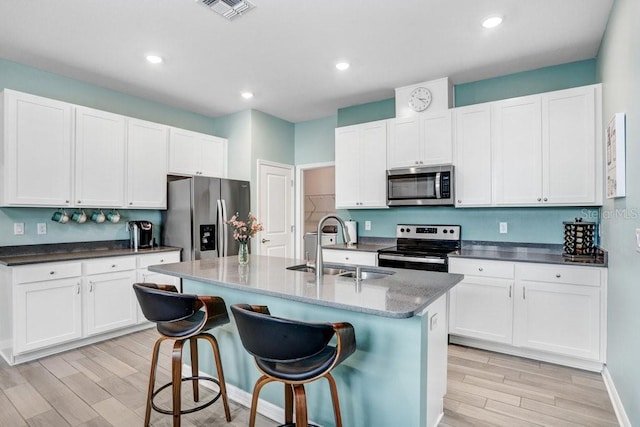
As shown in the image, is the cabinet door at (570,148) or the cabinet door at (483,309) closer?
the cabinet door at (570,148)

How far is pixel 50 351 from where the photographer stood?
3.09 meters

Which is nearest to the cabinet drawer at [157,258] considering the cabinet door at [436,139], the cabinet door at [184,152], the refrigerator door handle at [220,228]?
the refrigerator door handle at [220,228]

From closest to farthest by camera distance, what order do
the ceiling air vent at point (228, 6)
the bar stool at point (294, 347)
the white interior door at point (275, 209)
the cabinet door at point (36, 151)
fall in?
the bar stool at point (294, 347)
the ceiling air vent at point (228, 6)
the cabinet door at point (36, 151)
the white interior door at point (275, 209)

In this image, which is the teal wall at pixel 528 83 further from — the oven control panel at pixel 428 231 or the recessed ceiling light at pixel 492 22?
the oven control panel at pixel 428 231

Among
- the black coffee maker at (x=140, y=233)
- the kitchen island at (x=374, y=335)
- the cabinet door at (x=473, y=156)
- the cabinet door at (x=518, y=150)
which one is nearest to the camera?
the kitchen island at (x=374, y=335)

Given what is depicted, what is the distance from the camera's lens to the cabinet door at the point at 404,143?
3.78 metres

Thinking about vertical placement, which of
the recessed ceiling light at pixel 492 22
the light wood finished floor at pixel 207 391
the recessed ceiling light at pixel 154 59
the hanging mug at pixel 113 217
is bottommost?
the light wood finished floor at pixel 207 391

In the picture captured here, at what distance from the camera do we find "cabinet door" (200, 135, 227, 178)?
4.65 m

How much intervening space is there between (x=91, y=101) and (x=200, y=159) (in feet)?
4.38

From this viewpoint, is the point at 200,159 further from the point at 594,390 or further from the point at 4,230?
the point at 594,390

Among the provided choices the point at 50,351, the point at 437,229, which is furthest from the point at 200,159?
the point at 437,229

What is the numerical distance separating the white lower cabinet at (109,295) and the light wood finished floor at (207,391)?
335 millimetres

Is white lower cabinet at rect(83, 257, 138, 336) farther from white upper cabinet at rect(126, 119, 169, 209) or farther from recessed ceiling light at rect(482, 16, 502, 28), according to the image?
recessed ceiling light at rect(482, 16, 502, 28)

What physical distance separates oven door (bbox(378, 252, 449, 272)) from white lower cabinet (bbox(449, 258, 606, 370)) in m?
0.10
